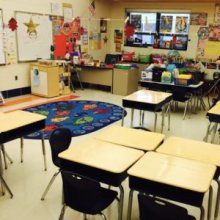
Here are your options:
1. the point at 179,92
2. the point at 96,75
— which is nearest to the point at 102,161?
the point at 179,92

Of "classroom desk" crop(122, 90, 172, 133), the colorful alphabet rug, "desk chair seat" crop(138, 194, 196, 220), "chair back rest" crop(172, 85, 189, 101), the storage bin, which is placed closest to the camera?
"desk chair seat" crop(138, 194, 196, 220)

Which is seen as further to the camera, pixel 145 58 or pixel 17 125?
pixel 145 58

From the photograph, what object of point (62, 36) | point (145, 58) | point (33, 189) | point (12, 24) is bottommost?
point (33, 189)

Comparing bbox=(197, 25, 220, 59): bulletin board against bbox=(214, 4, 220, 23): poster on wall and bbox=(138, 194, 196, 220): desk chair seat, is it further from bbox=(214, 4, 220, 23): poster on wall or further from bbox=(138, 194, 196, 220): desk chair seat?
bbox=(138, 194, 196, 220): desk chair seat

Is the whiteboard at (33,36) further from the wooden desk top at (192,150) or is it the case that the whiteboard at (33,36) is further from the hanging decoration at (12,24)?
the wooden desk top at (192,150)

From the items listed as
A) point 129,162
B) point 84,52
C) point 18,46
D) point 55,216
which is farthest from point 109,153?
point 84,52

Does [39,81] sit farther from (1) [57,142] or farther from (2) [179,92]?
(1) [57,142]

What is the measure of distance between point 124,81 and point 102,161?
17.9 feet

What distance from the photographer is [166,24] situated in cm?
877

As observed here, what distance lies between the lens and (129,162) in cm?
227

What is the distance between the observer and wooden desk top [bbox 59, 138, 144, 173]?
7.20 feet

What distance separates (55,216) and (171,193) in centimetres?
126

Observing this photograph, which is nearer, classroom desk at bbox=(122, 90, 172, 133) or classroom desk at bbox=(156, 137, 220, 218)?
classroom desk at bbox=(156, 137, 220, 218)

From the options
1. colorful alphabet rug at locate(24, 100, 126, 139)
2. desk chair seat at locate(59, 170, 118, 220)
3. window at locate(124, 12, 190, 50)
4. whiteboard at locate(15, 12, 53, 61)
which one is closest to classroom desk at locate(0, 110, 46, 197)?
desk chair seat at locate(59, 170, 118, 220)
